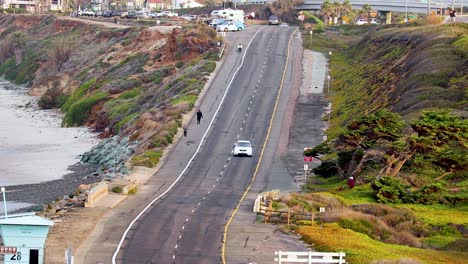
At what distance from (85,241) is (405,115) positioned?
3268cm

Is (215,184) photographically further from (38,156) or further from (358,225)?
(38,156)

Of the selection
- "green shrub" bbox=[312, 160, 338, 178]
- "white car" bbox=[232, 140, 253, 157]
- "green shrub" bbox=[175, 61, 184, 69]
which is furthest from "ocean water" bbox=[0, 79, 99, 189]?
"green shrub" bbox=[312, 160, 338, 178]

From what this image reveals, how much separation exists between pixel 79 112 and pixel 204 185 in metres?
45.0

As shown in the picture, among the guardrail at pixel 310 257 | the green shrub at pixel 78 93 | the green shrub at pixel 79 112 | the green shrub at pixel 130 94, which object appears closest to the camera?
the guardrail at pixel 310 257

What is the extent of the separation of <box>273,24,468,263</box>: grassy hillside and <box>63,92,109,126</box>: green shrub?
1032 inches

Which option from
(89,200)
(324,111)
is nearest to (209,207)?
(89,200)

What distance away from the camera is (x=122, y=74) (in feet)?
385

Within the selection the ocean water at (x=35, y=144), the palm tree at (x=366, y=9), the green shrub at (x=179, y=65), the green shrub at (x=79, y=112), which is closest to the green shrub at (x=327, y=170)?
the ocean water at (x=35, y=144)

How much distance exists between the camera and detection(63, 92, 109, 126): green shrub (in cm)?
10160

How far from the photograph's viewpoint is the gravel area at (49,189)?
206 feet

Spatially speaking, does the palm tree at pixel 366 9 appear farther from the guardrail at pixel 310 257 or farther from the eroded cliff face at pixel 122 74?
the guardrail at pixel 310 257

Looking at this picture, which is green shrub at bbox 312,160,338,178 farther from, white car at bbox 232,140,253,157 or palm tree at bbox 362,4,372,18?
palm tree at bbox 362,4,372,18

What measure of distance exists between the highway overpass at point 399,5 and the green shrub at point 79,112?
6891cm

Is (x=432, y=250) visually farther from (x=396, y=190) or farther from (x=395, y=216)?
(x=396, y=190)
